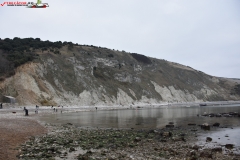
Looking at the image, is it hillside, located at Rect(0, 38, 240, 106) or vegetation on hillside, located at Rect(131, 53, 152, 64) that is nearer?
hillside, located at Rect(0, 38, 240, 106)

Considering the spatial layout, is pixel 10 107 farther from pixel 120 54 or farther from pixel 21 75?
pixel 120 54

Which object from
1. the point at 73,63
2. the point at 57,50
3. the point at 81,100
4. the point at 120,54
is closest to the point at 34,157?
the point at 81,100

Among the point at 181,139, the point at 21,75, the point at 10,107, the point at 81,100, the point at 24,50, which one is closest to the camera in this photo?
the point at 181,139

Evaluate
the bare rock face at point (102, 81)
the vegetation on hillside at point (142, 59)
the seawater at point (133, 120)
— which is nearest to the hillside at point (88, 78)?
the bare rock face at point (102, 81)

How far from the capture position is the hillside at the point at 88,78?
55.7 meters

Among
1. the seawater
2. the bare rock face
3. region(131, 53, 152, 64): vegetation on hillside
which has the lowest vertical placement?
the seawater

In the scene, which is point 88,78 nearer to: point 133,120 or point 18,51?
point 18,51

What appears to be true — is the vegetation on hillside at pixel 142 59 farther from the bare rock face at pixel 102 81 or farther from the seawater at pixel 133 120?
the seawater at pixel 133 120

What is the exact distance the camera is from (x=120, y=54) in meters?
104

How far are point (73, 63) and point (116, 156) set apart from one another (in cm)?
6669

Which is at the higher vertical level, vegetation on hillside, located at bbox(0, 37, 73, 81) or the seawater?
vegetation on hillside, located at bbox(0, 37, 73, 81)

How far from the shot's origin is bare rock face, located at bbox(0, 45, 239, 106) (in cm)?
5591

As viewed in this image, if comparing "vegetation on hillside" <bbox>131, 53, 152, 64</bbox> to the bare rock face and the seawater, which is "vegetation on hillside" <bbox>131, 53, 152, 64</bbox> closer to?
the bare rock face

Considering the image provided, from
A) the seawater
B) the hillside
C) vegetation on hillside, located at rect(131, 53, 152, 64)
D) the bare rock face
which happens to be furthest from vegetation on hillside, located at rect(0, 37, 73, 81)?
vegetation on hillside, located at rect(131, 53, 152, 64)
